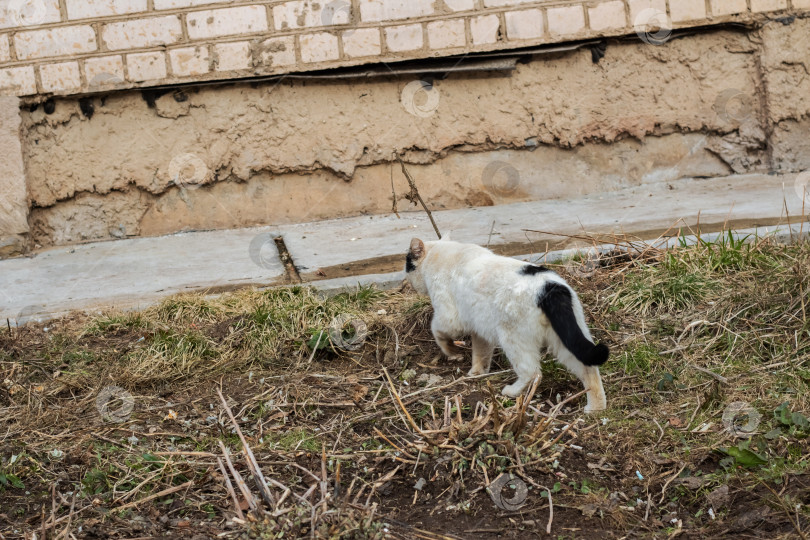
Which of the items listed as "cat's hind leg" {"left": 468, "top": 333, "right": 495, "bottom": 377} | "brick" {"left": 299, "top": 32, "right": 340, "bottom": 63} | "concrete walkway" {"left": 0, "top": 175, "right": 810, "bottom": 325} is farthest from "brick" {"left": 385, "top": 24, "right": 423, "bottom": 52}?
"cat's hind leg" {"left": 468, "top": 333, "right": 495, "bottom": 377}

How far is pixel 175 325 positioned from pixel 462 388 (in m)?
1.91

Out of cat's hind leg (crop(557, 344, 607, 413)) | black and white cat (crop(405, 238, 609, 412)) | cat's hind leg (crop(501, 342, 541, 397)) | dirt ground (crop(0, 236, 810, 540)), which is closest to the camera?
dirt ground (crop(0, 236, 810, 540))

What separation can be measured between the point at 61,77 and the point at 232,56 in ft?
4.93

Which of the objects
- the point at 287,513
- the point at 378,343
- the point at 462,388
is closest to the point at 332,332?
the point at 378,343

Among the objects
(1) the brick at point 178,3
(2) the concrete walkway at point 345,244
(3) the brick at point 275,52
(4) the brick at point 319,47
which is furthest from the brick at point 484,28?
(1) the brick at point 178,3

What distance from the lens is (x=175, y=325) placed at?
517cm

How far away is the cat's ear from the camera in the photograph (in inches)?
182

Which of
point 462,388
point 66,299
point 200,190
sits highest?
point 200,190

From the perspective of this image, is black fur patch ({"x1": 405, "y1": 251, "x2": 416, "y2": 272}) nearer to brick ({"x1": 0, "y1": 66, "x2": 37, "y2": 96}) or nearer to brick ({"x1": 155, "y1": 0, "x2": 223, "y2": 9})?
brick ({"x1": 155, "y1": 0, "x2": 223, "y2": 9})

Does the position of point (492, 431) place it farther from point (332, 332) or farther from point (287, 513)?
point (332, 332)

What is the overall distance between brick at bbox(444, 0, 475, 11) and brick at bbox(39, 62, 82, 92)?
3.31 meters

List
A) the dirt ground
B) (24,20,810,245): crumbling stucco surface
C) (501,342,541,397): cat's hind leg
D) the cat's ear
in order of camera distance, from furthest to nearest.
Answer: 1. (24,20,810,245): crumbling stucco surface
2. the cat's ear
3. (501,342,541,397): cat's hind leg
4. the dirt ground

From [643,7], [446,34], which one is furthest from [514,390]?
[643,7]

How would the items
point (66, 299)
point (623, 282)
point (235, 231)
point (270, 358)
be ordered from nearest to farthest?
point (270, 358), point (623, 282), point (66, 299), point (235, 231)
